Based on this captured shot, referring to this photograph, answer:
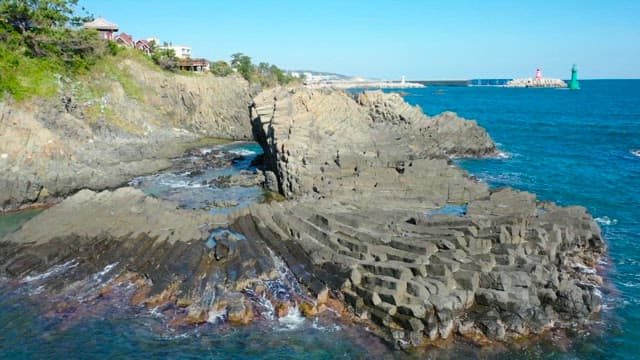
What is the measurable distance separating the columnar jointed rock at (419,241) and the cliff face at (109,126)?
15885mm

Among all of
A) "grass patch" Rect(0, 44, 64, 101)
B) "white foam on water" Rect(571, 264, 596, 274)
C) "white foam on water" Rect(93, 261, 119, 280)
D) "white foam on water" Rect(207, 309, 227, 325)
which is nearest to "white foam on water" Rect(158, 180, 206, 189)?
"grass patch" Rect(0, 44, 64, 101)

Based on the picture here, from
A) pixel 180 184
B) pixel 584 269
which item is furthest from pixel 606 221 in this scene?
pixel 180 184

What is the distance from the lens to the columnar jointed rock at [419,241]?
19.8m

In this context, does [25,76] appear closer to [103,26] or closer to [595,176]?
[103,26]

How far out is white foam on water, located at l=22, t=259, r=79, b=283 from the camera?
24.8 m

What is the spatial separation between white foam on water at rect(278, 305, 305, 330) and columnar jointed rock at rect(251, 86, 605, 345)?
138 cm

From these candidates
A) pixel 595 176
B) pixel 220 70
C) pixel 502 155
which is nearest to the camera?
pixel 595 176

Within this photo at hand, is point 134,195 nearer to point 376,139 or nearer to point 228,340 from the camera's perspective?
→ point 228,340

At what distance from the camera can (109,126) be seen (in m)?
53.7

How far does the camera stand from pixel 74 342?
19.7 meters

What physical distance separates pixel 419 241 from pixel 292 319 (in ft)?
22.3

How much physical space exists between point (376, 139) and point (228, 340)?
2733 centimetres

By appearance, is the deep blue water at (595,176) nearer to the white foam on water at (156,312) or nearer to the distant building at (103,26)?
the white foam on water at (156,312)

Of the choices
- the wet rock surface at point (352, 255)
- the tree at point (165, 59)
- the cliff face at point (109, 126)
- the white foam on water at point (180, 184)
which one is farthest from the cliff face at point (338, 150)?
the tree at point (165, 59)
